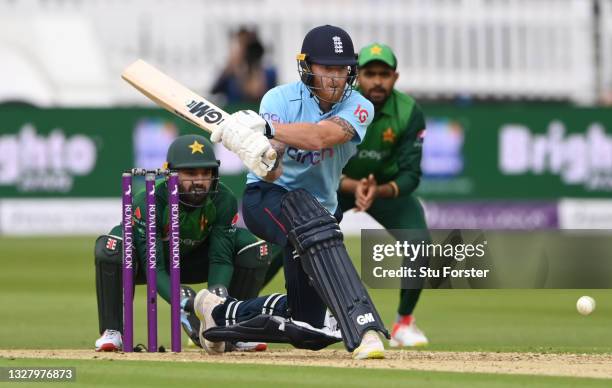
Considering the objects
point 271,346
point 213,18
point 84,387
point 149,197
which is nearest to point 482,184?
point 213,18

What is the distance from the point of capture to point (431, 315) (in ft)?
36.2

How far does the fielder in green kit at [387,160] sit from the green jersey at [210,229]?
1.44 metres

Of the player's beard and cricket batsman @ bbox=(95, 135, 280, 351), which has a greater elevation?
the player's beard

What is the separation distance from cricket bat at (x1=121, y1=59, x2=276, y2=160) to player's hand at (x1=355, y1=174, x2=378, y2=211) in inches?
78.3

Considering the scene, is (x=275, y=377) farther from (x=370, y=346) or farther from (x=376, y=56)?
(x=376, y=56)

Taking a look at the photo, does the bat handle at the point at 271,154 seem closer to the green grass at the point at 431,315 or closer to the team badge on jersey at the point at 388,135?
the green grass at the point at 431,315

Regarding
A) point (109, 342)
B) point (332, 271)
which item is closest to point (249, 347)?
point (109, 342)

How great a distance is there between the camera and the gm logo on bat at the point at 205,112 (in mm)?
7328

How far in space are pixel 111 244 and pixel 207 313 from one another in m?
0.64

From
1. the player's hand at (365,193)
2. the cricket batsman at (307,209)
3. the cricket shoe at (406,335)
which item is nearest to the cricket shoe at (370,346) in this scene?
the cricket batsman at (307,209)

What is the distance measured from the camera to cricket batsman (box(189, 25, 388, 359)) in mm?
7086

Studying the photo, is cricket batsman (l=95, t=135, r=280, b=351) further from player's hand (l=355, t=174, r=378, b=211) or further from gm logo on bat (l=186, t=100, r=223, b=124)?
player's hand (l=355, t=174, r=378, b=211)

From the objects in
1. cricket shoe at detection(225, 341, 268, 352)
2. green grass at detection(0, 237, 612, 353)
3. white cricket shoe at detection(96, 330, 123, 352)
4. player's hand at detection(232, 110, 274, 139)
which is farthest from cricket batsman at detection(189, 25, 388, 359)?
green grass at detection(0, 237, 612, 353)

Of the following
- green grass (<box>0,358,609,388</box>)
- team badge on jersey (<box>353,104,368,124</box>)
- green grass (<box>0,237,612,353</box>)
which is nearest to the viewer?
green grass (<box>0,358,609,388</box>)
